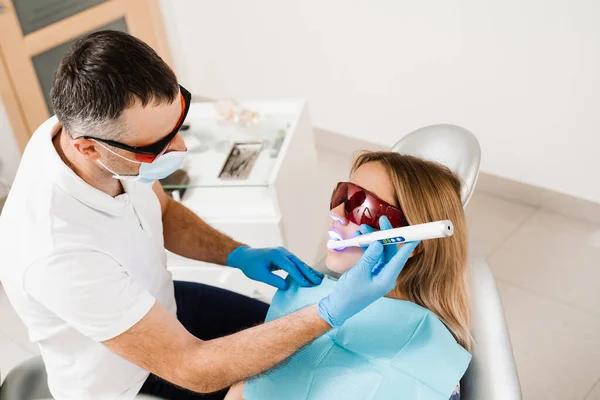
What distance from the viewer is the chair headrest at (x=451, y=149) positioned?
157 cm

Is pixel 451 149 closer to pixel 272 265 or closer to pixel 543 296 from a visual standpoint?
pixel 272 265

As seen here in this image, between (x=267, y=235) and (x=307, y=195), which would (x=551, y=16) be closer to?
(x=307, y=195)

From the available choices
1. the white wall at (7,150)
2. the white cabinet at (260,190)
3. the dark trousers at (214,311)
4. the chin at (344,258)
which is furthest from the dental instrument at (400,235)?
the white wall at (7,150)

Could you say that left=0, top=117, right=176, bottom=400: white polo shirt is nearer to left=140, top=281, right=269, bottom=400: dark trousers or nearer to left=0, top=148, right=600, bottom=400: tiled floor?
left=140, top=281, right=269, bottom=400: dark trousers

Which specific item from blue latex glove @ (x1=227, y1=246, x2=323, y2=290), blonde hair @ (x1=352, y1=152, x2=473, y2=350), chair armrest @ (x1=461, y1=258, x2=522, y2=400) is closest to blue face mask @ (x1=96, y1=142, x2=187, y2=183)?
blue latex glove @ (x1=227, y1=246, x2=323, y2=290)

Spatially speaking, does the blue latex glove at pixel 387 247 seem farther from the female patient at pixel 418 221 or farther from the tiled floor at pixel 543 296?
the tiled floor at pixel 543 296

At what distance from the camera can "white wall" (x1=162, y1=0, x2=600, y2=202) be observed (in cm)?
254

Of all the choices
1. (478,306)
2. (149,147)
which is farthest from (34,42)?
(478,306)

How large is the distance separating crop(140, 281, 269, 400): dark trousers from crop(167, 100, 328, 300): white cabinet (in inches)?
15.4

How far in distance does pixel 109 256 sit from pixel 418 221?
63 cm

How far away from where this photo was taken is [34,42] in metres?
3.28

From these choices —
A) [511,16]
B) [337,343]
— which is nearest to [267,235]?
[337,343]

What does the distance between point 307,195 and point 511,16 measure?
1.01 meters

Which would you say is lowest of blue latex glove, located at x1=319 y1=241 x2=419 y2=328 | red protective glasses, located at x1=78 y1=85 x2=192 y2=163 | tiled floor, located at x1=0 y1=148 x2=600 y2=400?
tiled floor, located at x1=0 y1=148 x2=600 y2=400
